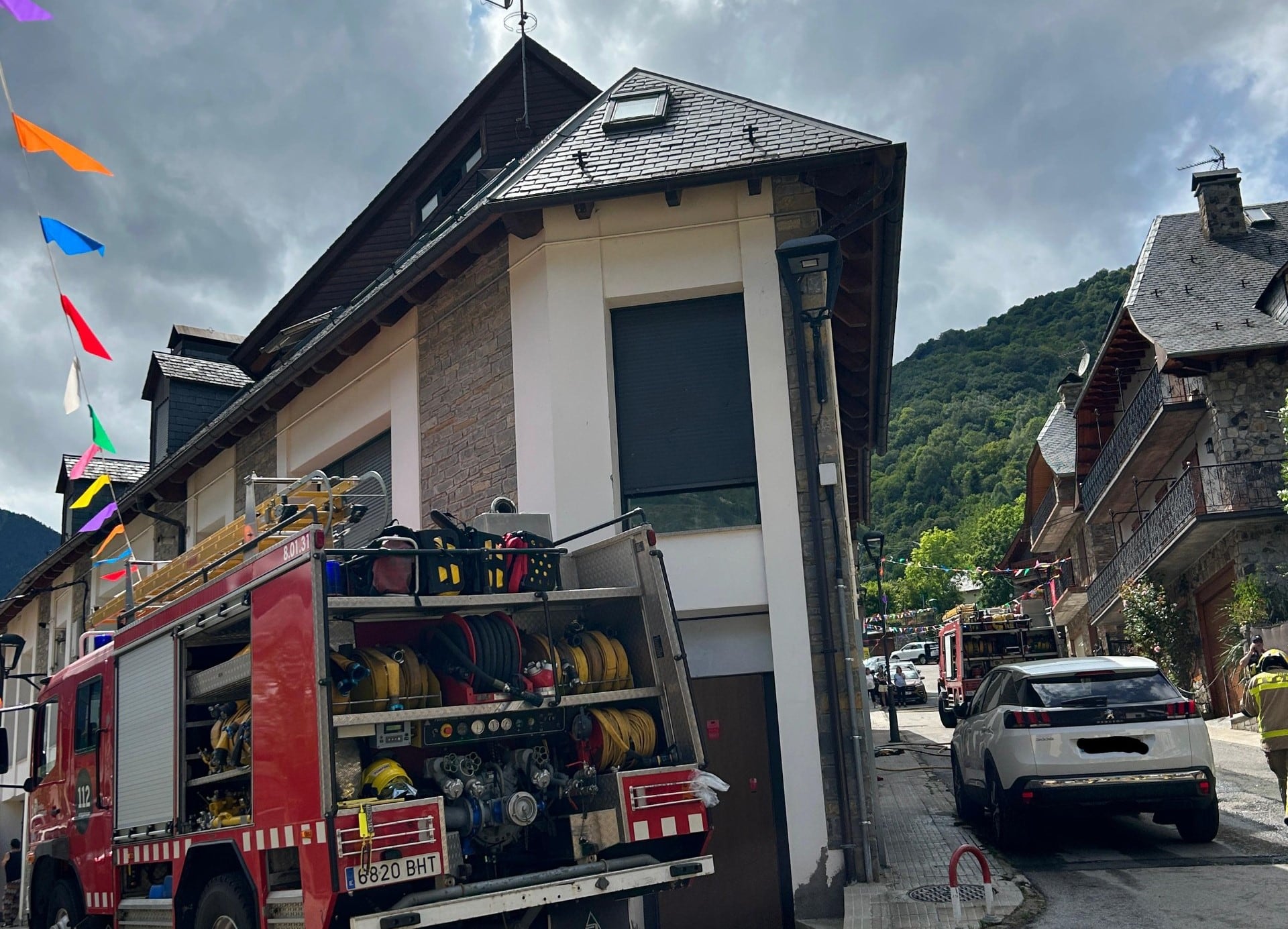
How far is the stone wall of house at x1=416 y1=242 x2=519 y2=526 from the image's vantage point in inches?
471

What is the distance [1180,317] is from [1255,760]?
12864mm

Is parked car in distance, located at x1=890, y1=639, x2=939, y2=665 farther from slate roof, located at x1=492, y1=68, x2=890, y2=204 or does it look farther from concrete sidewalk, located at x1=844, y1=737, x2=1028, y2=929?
slate roof, located at x1=492, y1=68, x2=890, y2=204

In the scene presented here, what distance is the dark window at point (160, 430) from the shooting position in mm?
22400

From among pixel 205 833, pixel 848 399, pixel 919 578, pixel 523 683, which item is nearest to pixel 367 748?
pixel 523 683

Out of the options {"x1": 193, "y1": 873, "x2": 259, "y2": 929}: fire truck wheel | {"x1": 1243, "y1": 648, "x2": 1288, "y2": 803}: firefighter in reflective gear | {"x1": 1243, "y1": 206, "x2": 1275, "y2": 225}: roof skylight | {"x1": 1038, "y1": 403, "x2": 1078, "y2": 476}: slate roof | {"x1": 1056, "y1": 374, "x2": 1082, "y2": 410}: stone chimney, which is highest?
{"x1": 1243, "y1": 206, "x2": 1275, "y2": 225}: roof skylight

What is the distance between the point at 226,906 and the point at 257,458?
1146 centimetres

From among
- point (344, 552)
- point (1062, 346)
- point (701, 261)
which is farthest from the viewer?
point (1062, 346)

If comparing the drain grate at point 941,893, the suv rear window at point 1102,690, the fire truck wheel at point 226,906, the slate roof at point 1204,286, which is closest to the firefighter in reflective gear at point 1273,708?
the suv rear window at point 1102,690

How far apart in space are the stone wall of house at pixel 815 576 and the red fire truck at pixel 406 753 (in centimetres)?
308

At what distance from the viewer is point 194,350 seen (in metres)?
25.5

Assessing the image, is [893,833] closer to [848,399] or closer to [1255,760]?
[1255,760]

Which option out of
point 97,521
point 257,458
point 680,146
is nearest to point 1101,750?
point 680,146

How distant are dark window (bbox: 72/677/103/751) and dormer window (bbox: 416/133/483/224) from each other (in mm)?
10047

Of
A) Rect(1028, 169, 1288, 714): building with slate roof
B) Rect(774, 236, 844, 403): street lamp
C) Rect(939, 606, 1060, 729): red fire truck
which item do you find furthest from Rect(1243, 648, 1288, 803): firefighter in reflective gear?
Rect(939, 606, 1060, 729): red fire truck
